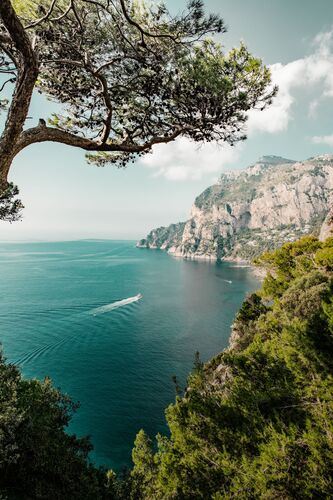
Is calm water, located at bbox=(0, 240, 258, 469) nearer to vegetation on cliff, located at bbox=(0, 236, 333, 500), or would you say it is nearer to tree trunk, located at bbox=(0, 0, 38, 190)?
vegetation on cliff, located at bbox=(0, 236, 333, 500)

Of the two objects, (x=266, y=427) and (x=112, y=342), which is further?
(x=112, y=342)

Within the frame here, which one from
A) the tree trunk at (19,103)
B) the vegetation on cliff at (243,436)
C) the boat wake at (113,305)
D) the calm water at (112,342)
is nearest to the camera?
the tree trunk at (19,103)

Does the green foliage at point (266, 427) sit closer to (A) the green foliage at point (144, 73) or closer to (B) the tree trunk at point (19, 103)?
(A) the green foliage at point (144, 73)

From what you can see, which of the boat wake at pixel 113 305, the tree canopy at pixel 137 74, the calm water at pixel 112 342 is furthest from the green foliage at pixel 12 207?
the boat wake at pixel 113 305

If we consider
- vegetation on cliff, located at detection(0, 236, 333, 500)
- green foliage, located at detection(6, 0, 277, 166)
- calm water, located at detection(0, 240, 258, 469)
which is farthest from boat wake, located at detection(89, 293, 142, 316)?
green foliage, located at detection(6, 0, 277, 166)

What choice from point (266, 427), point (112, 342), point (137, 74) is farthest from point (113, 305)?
point (137, 74)

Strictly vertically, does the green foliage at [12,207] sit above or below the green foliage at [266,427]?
above

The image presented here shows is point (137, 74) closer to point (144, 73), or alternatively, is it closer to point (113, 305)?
point (144, 73)

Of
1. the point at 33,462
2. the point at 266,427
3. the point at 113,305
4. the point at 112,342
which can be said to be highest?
the point at 266,427

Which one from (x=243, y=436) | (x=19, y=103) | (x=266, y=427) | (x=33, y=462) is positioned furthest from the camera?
(x=33, y=462)
